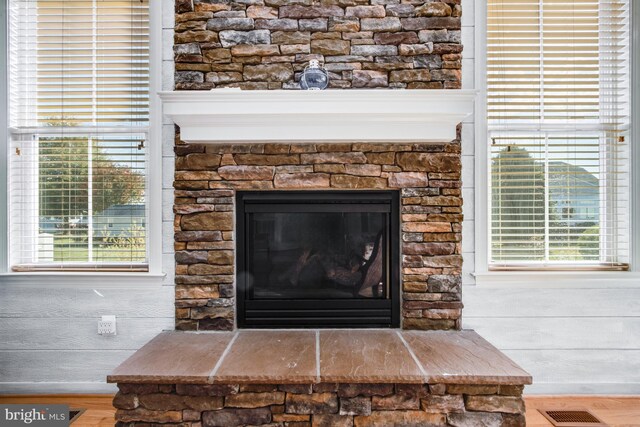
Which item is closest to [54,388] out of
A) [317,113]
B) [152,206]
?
[152,206]

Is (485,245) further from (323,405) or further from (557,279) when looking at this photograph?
(323,405)

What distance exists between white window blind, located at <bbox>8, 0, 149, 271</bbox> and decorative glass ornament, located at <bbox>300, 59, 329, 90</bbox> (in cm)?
91

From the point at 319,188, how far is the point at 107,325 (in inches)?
53.4

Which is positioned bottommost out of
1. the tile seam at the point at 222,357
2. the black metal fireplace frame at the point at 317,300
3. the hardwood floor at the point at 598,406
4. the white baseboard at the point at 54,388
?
the hardwood floor at the point at 598,406

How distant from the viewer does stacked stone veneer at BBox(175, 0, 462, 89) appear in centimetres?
216

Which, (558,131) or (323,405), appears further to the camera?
(558,131)

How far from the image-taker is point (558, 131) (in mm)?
2295

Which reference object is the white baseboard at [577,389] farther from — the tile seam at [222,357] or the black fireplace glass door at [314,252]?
the tile seam at [222,357]

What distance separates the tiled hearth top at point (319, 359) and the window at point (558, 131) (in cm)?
66

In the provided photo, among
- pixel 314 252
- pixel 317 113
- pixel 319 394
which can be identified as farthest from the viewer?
pixel 314 252

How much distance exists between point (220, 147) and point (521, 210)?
5.50ft

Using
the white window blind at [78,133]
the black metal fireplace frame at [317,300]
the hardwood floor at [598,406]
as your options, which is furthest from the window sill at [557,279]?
the white window blind at [78,133]

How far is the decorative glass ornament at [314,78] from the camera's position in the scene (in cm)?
205

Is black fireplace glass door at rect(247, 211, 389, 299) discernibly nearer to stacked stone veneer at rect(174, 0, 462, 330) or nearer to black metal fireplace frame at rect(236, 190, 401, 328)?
black metal fireplace frame at rect(236, 190, 401, 328)
